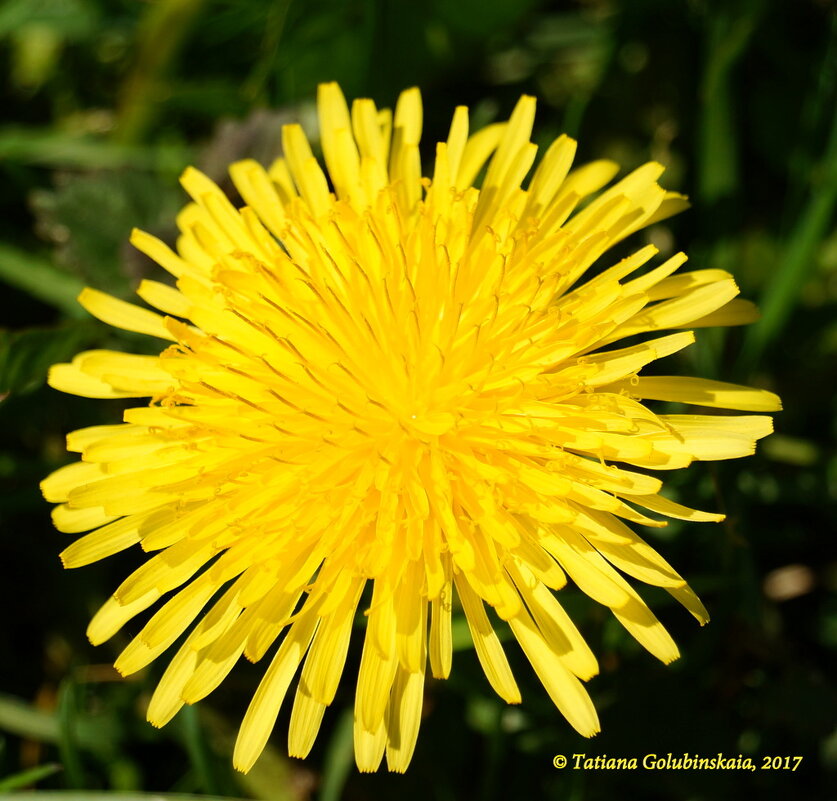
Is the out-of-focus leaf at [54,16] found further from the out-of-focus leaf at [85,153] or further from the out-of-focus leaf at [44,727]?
the out-of-focus leaf at [44,727]

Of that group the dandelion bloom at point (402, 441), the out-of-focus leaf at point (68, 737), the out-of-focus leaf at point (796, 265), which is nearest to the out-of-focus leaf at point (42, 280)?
the dandelion bloom at point (402, 441)

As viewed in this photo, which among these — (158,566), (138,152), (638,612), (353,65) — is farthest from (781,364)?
(138,152)

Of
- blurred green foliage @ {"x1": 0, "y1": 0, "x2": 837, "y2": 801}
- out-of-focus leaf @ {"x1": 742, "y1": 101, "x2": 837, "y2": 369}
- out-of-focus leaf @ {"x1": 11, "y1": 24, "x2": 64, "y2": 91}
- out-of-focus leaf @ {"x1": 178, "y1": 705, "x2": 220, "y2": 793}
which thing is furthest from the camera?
out-of-focus leaf @ {"x1": 11, "y1": 24, "x2": 64, "y2": 91}

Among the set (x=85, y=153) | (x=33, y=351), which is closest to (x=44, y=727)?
(x=33, y=351)

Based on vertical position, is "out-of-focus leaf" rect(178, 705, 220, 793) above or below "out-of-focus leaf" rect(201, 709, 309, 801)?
above

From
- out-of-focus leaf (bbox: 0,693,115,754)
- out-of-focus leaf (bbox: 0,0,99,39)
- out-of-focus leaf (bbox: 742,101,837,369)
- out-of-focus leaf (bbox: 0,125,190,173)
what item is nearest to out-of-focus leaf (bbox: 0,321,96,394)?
out-of-focus leaf (bbox: 0,125,190,173)

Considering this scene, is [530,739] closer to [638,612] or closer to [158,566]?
[638,612]

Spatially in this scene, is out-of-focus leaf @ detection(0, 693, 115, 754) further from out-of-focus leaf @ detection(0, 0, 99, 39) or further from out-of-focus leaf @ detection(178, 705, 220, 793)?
out-of-focus leaf @ detection(0, 0, 99, 39)
